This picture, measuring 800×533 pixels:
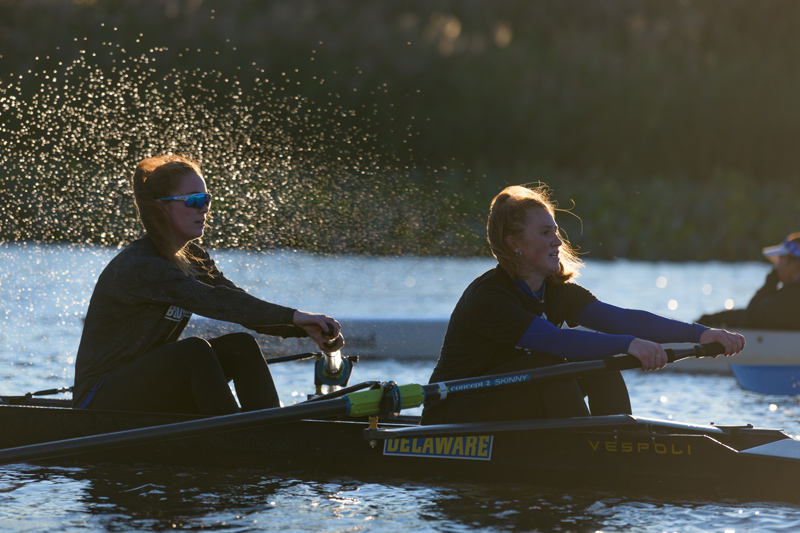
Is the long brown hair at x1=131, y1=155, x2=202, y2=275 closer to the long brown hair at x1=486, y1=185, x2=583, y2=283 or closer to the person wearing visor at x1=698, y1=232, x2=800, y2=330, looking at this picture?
the long brown hair at x1=486, y1=185, x2=583, y2=283

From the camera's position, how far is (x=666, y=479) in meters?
4.79

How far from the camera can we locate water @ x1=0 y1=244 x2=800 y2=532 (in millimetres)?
4473

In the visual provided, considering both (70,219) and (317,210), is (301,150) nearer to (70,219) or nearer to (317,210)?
(317,210)

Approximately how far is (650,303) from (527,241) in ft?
A: 42.1

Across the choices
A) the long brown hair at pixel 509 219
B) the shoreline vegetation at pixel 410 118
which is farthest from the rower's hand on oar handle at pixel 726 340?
the shoreline vegetation at pixel 410 118

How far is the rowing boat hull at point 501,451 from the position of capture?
475 cm

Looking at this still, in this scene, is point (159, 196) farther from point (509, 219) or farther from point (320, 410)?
point (509, 219)

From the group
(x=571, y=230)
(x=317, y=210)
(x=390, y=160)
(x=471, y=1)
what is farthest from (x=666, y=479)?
(x=471, y=1)

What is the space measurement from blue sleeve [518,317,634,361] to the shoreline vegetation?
12373 mm

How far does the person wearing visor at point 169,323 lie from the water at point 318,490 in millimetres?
425

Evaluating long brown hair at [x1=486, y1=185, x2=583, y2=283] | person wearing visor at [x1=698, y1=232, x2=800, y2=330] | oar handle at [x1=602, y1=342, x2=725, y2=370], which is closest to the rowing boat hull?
oar handle at [x1=602, y1=342, x2=725, y2=370]

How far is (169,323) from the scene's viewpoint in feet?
16.9

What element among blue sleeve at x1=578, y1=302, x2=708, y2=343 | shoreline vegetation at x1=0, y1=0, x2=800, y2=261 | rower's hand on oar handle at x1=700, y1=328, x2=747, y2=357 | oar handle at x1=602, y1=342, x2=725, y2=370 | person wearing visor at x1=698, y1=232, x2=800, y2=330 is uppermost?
shoreline vegetation at x1=0, y1=0, x2=800, y2=261

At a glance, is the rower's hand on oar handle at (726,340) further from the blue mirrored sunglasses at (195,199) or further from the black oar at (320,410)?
the blue mirrored sunglasses at (195,199)
